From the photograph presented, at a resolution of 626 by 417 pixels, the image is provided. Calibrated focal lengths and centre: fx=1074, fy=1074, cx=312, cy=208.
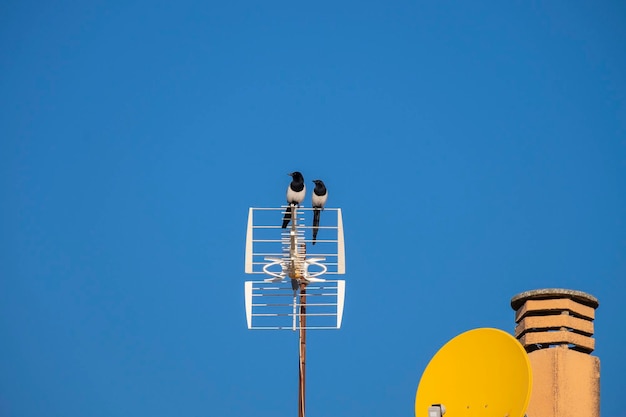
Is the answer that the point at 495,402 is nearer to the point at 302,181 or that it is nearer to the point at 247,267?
the point at 247,267

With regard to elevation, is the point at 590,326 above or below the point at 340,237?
below

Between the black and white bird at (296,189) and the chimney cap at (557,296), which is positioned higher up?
the black and white bird at (296,189)

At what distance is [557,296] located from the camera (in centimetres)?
1638

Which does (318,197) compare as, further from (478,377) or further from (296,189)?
(478,377)

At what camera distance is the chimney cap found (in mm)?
16312

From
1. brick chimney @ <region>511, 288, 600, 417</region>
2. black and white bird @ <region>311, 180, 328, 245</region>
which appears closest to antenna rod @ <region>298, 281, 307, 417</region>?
black and white bird @ <region>311, 180, 328, 245</region>

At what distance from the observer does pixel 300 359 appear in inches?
629

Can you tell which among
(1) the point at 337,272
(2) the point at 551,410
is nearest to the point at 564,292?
(2) the point at 551,410

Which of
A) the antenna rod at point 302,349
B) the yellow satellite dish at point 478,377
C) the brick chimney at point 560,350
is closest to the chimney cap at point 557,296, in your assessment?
the brick chimney at point 560,350

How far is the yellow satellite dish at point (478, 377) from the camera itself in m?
11.2

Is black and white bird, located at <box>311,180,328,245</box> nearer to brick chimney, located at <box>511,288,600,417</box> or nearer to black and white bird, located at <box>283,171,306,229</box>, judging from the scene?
black and white bird, located at <box>283,171,306,229</box>

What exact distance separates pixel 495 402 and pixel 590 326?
18.5ft

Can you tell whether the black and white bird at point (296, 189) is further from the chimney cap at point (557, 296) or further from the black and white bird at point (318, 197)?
the chimney cap at point (557, 296)

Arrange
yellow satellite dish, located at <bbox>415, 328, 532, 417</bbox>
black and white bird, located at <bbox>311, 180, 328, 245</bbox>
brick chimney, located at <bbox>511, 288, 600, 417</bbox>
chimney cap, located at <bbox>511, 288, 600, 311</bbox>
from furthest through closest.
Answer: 1. black and white bird, located at <bbox>311, 180, 328, 245</bbox>
2. chimney cap, located at <bbox>511, 288, 600, 311</bbox>
3. brick chimney, located at <bbox>511, 288, 600, 417</bbox>
4. yellow satellite dish, located at <bbox>415, 328, 532, 417</bbox>
